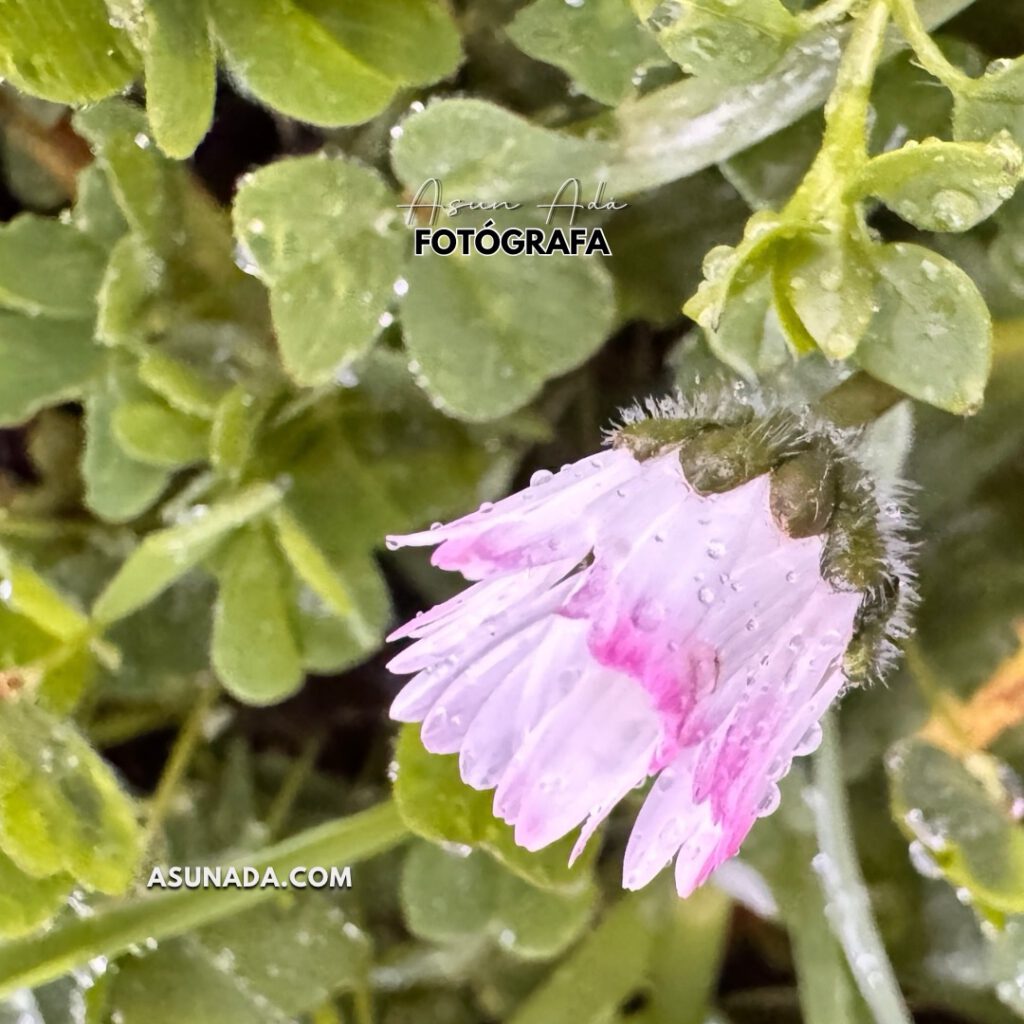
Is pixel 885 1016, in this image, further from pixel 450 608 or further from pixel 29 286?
pixel 29 286

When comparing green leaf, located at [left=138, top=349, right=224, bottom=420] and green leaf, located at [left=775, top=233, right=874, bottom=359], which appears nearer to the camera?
green leaf, located at [left=775, top=233, right=874, bottom=359]

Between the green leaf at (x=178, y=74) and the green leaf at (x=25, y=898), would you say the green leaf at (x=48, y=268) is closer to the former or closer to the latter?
the green leaf at (x=178, y=74)

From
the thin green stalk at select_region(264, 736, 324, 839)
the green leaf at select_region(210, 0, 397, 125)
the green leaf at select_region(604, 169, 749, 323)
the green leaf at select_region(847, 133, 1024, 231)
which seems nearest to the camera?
the green leaf at select_region(847, 133, 1024, 231)

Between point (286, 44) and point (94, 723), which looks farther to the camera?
point (94, 723)

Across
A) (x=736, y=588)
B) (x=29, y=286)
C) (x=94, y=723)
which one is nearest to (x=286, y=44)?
(x=29, y=286)

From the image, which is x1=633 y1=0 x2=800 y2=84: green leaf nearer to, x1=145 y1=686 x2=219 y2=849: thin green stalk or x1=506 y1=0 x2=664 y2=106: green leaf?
x1=506 y1=0 x2=664 y2=106: green leaf

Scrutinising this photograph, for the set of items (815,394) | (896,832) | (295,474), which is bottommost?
(896,832)

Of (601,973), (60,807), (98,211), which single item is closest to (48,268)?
(98,211)

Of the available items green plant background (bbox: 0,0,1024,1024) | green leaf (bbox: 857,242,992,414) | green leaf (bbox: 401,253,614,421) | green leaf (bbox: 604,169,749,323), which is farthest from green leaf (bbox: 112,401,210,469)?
green leaf (bbox: 857,242,992,414)
